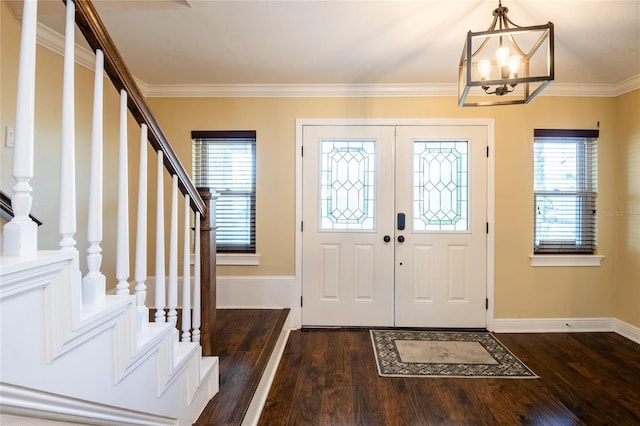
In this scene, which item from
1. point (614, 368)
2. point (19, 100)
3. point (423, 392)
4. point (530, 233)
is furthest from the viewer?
point (530, 233)

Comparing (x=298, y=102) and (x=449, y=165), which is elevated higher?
(x=298, y=102)

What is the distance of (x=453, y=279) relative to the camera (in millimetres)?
3299

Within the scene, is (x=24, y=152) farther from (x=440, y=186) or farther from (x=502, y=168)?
(x=502, y=168)

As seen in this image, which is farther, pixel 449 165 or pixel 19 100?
pixel 449 165

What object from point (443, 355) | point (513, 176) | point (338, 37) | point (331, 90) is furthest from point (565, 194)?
point (338, 37)

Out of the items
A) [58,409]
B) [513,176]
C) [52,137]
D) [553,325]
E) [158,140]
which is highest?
[52,137]

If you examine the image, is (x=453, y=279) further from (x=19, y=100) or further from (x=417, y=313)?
(x=19, y=100)

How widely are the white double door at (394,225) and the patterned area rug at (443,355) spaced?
191mm

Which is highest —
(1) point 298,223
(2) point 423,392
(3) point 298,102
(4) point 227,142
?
(3) point 298,102

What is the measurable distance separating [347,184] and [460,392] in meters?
1.98

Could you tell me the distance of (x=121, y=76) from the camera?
3.51ft

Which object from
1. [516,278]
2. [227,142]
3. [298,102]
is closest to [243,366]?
[227,142]

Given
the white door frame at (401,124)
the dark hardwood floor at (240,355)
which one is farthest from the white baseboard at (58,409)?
the white door frame at (401,124)

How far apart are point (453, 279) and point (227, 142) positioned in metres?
2.67
